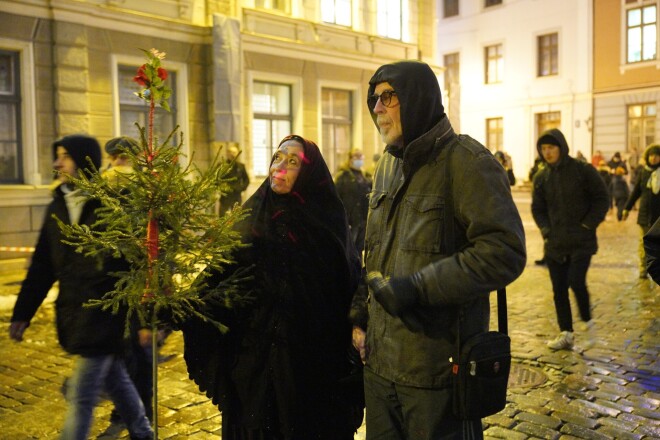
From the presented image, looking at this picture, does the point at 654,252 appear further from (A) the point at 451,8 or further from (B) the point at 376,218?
(A) the point at 451,8

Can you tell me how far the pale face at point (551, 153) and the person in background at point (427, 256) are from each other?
12.8 ft

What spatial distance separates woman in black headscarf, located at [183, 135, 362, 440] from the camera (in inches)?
132

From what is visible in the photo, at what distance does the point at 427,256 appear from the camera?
2.42m

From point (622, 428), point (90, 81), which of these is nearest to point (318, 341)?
point (622, 428)

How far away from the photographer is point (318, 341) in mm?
3395

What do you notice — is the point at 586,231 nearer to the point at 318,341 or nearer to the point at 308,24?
the point at 318,341

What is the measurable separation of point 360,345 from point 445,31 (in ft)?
115

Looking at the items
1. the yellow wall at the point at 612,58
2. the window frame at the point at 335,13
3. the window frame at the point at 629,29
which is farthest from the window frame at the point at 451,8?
the window frame at the point at 335,13

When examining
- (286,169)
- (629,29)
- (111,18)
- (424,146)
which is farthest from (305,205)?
(629,29)

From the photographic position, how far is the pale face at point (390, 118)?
2.56 meters

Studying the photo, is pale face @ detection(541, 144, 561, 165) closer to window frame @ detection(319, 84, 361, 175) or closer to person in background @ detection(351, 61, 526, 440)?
person in background @ detection(351, 61, 526, 440)

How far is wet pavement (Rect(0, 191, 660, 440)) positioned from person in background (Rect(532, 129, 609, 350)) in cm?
54

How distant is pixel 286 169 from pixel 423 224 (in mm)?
1142

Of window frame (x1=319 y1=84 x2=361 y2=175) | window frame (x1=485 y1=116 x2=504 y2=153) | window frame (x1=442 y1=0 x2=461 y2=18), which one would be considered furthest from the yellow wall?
window frame (x1=319 y1=84 x2=361 y2=175)
